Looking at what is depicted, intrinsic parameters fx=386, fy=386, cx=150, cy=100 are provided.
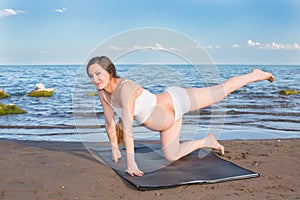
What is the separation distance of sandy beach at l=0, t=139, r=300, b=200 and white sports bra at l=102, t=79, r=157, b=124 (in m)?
0.71

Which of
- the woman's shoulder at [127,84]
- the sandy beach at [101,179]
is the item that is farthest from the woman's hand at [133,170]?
the woman's shoulder at [127,84]

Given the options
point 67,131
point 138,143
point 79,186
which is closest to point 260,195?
point 79,186

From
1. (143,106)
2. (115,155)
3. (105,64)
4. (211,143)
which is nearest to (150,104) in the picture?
(143,106)

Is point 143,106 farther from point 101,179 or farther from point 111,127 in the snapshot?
point 101,179

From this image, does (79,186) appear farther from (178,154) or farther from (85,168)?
(178,154)

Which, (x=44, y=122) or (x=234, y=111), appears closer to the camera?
(x=44, y=122)

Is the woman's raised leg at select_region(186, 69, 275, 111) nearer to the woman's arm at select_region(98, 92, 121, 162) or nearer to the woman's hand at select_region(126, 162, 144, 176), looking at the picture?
the woman's arm at select_region(98, 92, 121, 162)

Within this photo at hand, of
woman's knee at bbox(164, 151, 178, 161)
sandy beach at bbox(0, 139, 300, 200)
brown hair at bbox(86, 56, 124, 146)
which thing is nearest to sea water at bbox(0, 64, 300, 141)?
brown hair at bbox(86, 56, 124, 146)

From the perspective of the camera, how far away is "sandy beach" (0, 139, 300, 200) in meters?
3.73

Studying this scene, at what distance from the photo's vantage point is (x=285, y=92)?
16.4 metres

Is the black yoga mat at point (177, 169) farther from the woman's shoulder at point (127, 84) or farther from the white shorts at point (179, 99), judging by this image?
the woman's shoulder at point (127, 84)

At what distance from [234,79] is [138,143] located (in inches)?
77.9

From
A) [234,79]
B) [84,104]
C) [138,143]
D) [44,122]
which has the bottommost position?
[44,122]

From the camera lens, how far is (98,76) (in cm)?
412
